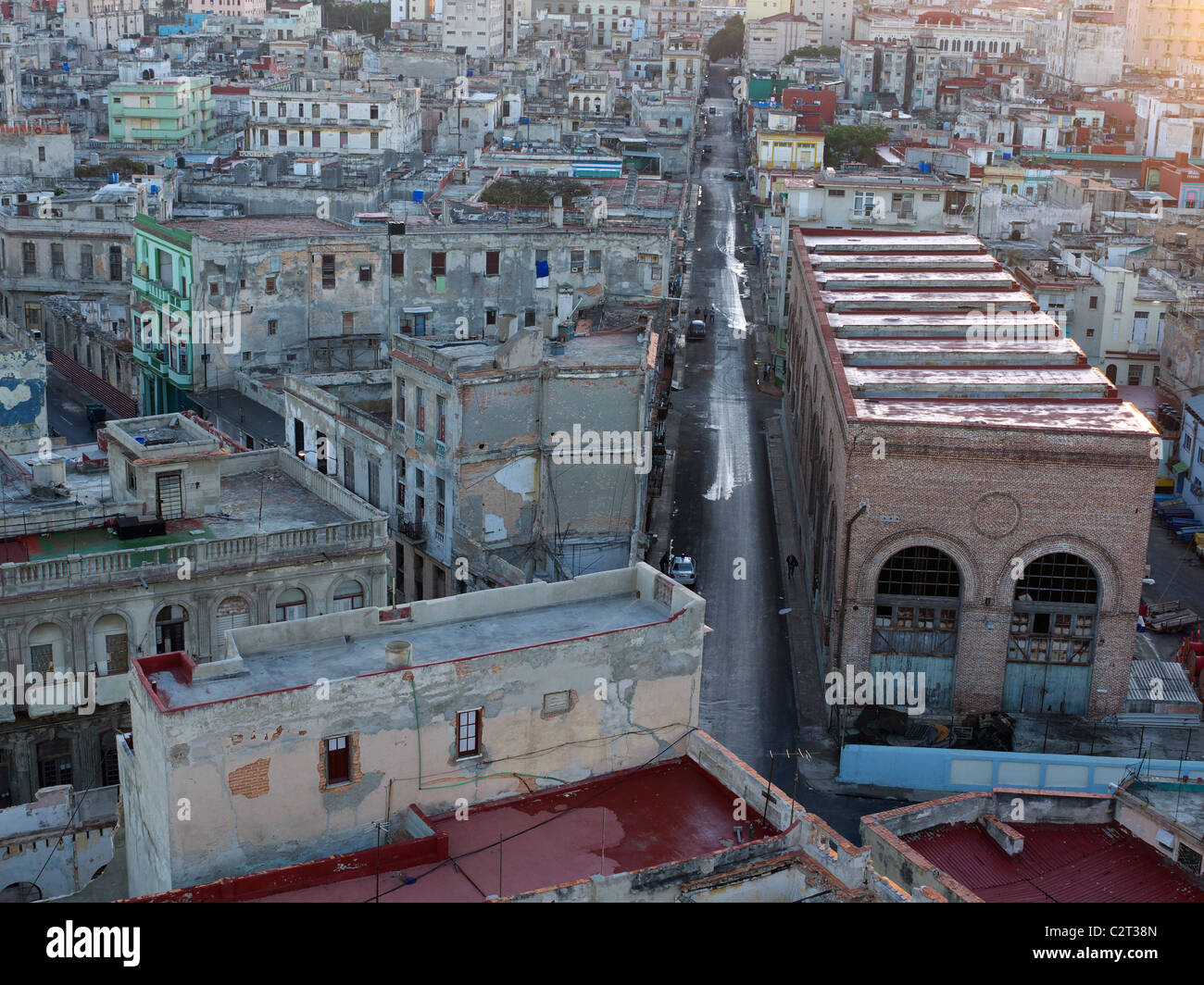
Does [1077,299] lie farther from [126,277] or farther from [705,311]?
[126,277]

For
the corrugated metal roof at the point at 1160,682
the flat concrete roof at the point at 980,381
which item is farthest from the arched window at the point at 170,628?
the corrugated metal roof at the point at 1160,682

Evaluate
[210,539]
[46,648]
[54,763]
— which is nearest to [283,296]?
[210,539]

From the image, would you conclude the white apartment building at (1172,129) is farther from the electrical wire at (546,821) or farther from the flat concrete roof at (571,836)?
the flat concrete roof at (571,836)

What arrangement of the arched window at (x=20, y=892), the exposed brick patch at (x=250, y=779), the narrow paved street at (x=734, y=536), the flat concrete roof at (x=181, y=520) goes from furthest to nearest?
the narrow paved street at (x=734, y=536) → the flat concrete roof at (x=181, y=520) → the arched window at (x=20, y=892) → the exposed brick patch at (x=250, y=779)

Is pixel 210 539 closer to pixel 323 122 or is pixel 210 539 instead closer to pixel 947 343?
pixel 947 343

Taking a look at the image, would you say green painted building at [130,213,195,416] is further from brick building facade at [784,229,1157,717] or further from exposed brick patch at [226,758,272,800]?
exposed brick patch at [226,758,272,800]
